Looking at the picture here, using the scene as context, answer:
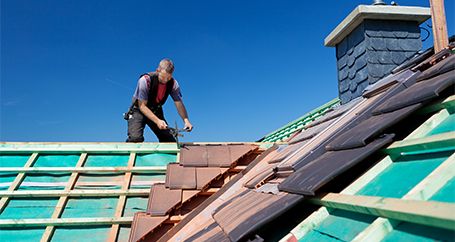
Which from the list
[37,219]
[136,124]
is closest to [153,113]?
[136,124]

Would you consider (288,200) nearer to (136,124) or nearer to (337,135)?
(337,135)

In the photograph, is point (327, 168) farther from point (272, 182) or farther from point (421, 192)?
point (272, 182)

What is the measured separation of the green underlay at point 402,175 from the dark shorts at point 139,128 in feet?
14.1

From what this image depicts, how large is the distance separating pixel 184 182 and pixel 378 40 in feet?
10.3

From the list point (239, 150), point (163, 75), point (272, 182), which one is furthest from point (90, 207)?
point (163, 75)

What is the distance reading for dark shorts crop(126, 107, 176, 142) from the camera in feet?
18.7

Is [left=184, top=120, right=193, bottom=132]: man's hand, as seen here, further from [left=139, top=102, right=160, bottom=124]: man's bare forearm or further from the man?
[left=139, top=102, right=160, bottom=124]: man's bare forearm

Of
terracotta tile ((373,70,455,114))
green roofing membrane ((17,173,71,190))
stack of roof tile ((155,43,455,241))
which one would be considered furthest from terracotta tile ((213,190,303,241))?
green roofing membrane ((17,173,71,190))

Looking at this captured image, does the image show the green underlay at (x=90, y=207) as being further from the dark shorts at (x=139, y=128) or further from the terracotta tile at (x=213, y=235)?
the dark shorts at (x=139, y=128)

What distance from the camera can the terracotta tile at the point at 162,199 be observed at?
3.82 metres

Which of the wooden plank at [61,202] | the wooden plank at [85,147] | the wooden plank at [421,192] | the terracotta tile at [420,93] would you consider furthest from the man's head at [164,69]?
the wooden plank at [421,192]

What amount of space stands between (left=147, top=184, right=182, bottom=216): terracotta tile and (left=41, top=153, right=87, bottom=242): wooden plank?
3.11ft

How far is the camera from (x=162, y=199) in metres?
3.96

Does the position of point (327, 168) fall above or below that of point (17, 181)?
above
